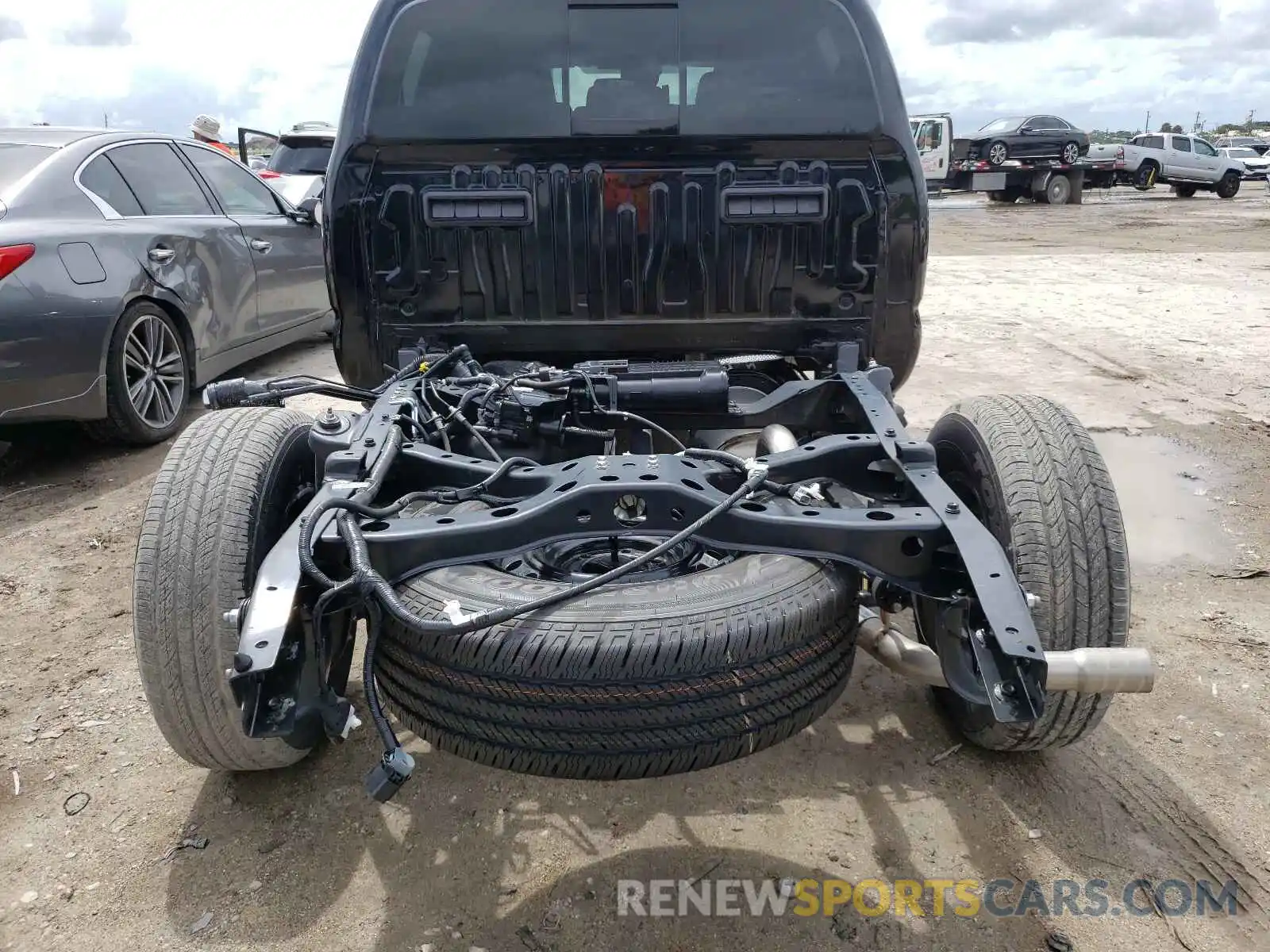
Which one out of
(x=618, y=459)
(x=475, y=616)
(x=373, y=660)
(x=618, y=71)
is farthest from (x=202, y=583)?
(x=618, y=71)

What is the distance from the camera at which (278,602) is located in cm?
173

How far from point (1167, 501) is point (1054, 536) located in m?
2.71

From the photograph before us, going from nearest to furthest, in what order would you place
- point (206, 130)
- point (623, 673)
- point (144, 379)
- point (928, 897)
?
1. point (623, 673)
2. point (928, 897)
3. point (144, 379)
4. point (206, 130)

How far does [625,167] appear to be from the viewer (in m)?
3.02

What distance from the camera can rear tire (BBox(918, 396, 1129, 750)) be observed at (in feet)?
7.07

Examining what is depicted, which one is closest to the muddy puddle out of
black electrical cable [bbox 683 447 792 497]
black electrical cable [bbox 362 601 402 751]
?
black electrical cable [bbox 683 447 792 497]

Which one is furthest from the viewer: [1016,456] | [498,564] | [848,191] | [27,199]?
[27,199]

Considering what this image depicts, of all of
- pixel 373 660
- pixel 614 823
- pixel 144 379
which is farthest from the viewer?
pixel 144 379

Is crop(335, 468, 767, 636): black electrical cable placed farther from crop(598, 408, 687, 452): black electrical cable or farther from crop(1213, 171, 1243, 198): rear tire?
Result: crop(1213, 171, 1243, 198): rear tire

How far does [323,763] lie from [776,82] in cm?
254

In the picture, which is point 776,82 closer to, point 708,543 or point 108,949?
point 708,543

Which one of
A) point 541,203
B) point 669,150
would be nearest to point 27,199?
point 541,203

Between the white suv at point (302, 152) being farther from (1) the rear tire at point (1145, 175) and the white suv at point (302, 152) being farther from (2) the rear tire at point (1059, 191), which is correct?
(1) the rear tire at point (1145, 175)

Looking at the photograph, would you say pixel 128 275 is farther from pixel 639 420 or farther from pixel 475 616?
pixel 475 616
